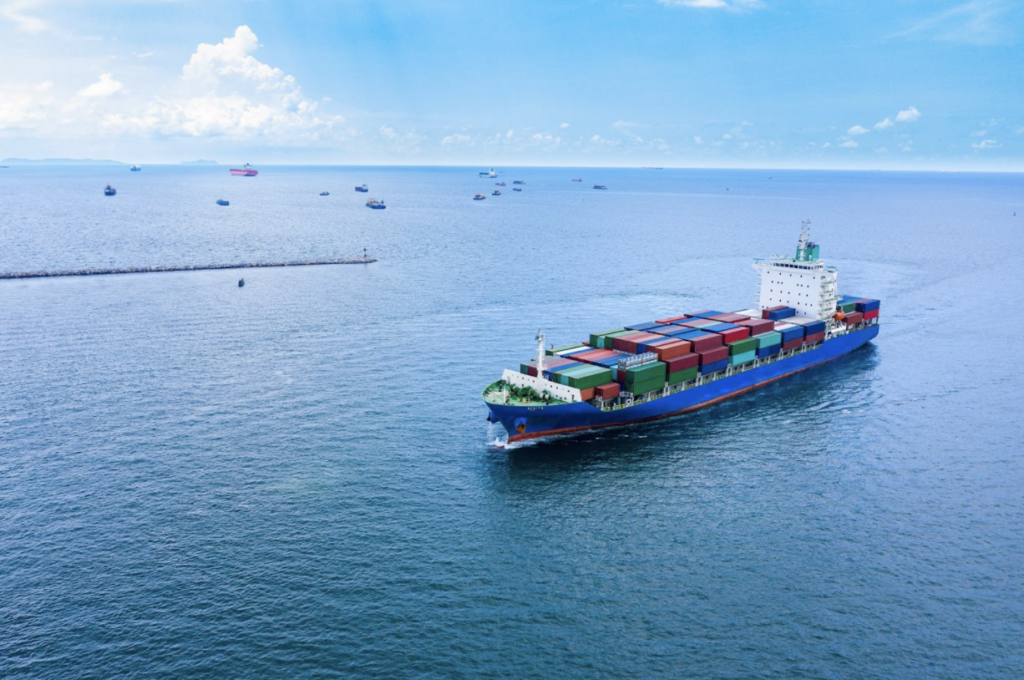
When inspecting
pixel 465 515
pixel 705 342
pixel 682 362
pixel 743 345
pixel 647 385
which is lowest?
pixel 465 515

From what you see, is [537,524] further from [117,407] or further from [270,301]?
[270,301]

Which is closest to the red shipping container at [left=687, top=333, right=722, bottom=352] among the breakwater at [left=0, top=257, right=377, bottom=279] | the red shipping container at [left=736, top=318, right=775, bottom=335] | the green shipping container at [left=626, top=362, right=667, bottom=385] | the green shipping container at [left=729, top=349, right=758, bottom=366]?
the green shipping container at [left=729, top=349, right=758, bottom=366]

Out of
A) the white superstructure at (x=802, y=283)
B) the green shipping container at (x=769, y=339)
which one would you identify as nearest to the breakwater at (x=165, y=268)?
the white superstructure at (x=802, y=283)

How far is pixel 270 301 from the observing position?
115 m

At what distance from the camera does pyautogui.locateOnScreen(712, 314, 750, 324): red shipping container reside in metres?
86.7

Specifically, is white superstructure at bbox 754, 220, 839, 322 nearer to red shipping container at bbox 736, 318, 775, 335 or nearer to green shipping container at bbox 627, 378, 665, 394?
red shipping container at bbox 736, 318, 775, 335

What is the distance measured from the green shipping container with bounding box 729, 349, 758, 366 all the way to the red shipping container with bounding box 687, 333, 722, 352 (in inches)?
88.7

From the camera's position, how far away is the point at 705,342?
75.6 m

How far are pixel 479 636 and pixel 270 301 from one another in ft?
296

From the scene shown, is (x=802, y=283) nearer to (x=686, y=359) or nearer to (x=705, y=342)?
(x=705, y=342)

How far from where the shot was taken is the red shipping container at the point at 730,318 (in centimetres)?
8669

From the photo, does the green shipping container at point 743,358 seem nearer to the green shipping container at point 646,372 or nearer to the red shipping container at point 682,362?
the red shipping container at point 682,362

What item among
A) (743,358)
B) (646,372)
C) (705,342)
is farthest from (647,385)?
(743,358)

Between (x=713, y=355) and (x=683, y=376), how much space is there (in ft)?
18.4
